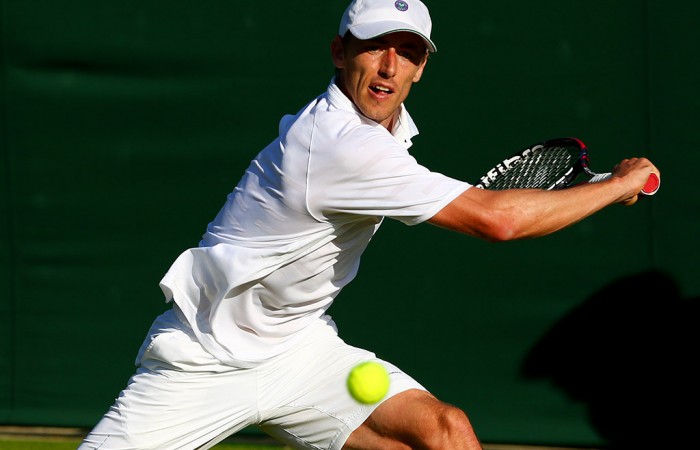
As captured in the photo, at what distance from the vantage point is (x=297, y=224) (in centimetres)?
301

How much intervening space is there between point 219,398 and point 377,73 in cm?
99

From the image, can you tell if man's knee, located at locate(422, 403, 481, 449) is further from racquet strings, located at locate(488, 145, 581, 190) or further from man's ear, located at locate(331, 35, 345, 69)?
man's ear, located at locate(331, 35, 345, 69)

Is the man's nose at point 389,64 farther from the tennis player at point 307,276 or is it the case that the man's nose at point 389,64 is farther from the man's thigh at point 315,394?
the man's thigh at point 315,394

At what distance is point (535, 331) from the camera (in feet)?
15.7

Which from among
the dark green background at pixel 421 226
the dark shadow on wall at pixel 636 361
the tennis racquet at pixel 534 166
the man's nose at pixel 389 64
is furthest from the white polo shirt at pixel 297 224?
the dark shadow on wall at pixel 636 361

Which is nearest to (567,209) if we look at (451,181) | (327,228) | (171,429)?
(451,181)

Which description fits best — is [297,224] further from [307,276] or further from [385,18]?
[385,18]

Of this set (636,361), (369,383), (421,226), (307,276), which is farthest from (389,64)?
(636,361)

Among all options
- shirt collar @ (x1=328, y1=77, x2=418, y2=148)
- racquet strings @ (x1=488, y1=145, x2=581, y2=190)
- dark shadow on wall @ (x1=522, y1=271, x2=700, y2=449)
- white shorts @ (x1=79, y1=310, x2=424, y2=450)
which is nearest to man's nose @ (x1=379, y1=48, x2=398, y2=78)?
shirt collar @ (x1=328, y1=77, x2=418, y2=148)

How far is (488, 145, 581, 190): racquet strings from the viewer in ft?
11.6

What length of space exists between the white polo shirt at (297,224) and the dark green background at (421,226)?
62.8 inches

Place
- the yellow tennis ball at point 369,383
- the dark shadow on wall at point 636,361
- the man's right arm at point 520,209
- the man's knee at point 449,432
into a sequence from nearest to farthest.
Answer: the man's right arm at point 520,209
the man's knee at point 449,432
the yellow tennis ball at point 369,383
the dark shadow on wall at point 636,361

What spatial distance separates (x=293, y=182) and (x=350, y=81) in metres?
0.38

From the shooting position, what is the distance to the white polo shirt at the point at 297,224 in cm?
285
